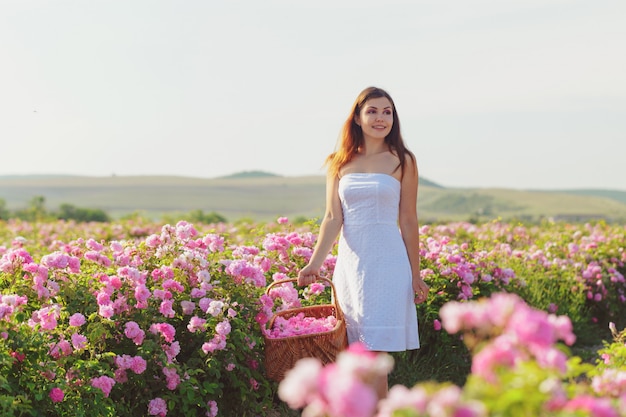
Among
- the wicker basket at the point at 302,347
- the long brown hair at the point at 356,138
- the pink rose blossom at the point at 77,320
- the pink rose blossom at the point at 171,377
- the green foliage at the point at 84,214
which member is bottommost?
the green foliage at the point at 84,214

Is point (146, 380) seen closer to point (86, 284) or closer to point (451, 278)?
point (86, 284)

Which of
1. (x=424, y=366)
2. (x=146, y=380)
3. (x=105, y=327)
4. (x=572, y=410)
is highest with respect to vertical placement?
(x=572, y=410)

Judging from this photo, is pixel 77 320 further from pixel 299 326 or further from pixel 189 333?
pixel 299 326

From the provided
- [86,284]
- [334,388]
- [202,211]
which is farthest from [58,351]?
[202,211]

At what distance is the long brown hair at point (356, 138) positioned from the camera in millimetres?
4418

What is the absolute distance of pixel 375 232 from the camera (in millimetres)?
4219

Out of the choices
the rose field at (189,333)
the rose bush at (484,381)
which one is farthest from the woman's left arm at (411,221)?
the rose bush at (484,381)

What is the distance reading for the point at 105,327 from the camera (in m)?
4.15

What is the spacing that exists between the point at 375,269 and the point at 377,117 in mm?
815

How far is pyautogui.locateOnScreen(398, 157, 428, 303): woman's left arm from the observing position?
430cm

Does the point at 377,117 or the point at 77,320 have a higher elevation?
the point at 377,117

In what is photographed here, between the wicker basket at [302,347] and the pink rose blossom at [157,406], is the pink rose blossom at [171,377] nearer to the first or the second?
the pink rose blossom at [157,406]

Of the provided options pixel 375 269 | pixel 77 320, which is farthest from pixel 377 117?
pixel 77 320

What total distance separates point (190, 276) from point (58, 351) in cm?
92
